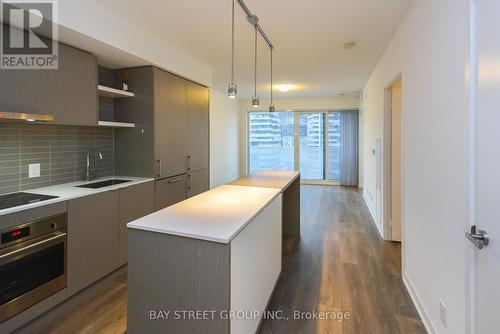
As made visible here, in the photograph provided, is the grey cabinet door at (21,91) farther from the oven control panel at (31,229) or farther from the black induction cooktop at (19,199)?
the oven control panel at (31,229)

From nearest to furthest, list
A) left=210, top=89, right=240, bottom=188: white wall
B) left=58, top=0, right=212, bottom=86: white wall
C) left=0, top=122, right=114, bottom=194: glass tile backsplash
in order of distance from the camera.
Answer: left=58, top=0, right=212, bottom=86: white wall, left=0, top=122, right=114, bottom=194: glass tile backsplash, left=210, top=89, right=240, bottom=188: white wall

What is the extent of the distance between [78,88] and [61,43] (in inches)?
15.3

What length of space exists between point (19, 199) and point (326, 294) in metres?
2.62

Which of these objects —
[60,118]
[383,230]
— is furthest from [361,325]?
[60,118]

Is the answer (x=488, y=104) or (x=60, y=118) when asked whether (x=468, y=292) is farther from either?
(x=60, y=118)

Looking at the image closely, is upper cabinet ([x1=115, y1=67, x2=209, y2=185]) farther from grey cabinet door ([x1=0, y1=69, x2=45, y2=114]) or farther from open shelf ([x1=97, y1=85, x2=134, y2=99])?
grey cabinet door ([x1=0, y1=69, x2=45, y2=114])

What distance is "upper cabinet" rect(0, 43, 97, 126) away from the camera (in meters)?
2.01

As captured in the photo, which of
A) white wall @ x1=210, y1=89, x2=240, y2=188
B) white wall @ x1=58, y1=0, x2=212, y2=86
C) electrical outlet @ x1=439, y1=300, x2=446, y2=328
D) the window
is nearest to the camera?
electrical outlet @ x1=439, y1=300, x2=446, y2=328

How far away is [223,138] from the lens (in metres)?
7.00

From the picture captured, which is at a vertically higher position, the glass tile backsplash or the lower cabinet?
the glass tile backsplash

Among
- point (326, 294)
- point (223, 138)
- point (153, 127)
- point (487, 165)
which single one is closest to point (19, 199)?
point (153, 127)

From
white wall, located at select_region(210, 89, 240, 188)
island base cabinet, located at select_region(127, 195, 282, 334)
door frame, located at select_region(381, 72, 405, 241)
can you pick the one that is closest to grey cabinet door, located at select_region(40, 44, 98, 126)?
island base cabinet, located at select_region(127, 195, 282, 334)

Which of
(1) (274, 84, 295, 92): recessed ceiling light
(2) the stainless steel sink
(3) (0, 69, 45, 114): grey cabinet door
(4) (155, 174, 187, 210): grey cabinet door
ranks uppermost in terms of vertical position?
(1) (274, 84, 295, 92): recessed ceiling light

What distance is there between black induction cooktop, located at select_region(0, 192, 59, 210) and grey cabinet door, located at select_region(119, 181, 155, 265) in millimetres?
697
